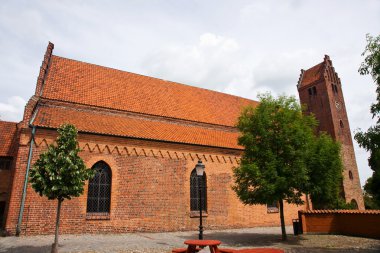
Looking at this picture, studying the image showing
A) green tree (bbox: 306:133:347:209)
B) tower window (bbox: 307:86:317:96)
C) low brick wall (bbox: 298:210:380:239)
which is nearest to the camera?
green tree (bbox: 306:133:347:209)

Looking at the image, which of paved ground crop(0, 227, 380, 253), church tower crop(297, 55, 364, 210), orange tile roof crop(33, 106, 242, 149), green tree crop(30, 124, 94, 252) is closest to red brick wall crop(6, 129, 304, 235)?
orange tile roof crop(33, 106, 242, 149)

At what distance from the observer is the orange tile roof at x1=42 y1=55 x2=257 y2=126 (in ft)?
62.7

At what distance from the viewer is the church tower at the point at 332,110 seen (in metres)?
29.8

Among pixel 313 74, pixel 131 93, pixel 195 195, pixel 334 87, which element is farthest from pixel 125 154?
pixel 313 74

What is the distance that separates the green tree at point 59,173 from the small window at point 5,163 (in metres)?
9.59

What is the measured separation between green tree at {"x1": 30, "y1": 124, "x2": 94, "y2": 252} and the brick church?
460 cm

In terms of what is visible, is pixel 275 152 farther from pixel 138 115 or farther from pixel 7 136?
pixel 7 136

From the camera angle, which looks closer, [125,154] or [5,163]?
[125,154]

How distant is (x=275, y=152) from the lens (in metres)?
14.4

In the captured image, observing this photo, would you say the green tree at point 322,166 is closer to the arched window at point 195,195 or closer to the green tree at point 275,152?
the green tree at point 275,152

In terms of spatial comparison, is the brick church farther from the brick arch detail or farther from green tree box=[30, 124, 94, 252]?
green tree box=[30, 124, 94, 252]

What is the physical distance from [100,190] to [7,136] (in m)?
8.52

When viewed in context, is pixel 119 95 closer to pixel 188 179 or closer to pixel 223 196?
pixel 188 179

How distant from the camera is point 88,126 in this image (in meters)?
16.5
